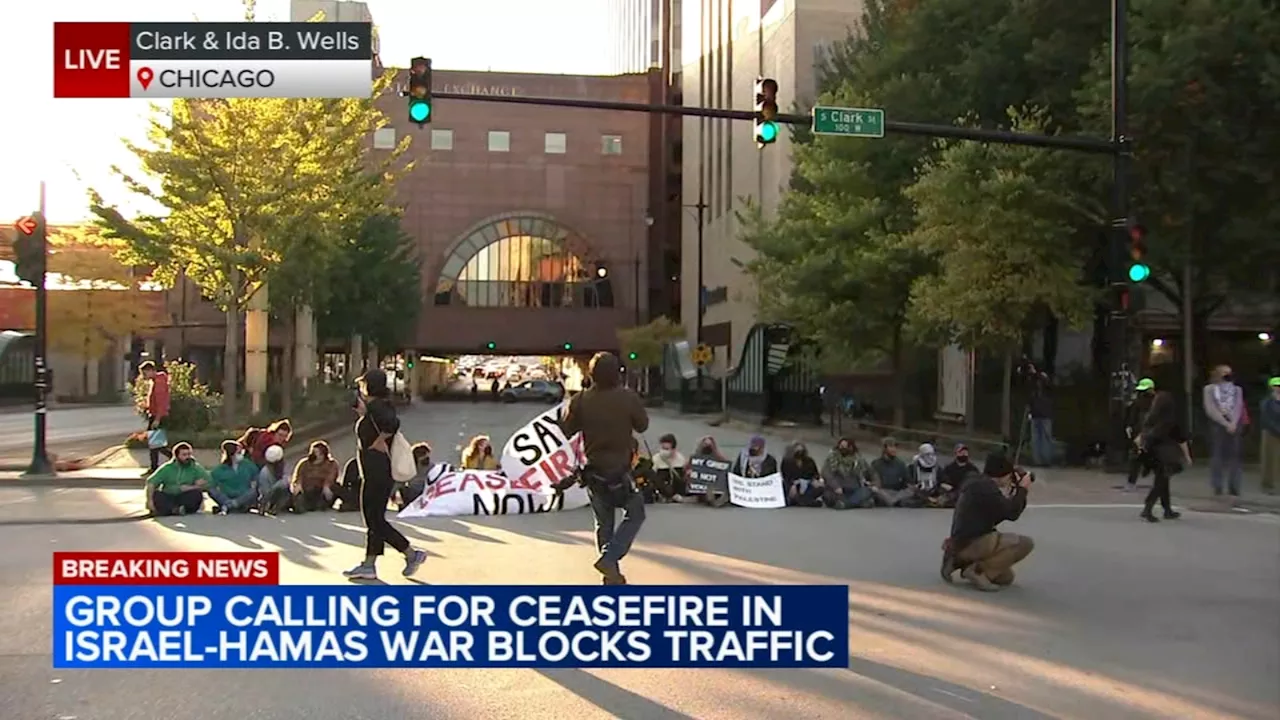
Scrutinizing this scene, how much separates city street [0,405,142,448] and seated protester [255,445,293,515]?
11710mm

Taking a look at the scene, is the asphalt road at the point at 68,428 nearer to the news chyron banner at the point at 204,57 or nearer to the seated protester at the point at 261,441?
the seated protester at the point at 261,441

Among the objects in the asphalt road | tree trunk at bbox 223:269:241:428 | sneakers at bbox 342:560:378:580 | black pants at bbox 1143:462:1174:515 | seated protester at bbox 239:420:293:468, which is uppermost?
tree trunk at bbox 223:269:241:428

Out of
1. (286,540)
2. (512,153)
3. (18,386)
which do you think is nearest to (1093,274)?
(286,540)

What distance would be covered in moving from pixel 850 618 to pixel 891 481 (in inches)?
301

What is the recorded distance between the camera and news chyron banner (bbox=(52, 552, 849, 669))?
21.0 feet

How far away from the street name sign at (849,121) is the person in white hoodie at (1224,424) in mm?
5802

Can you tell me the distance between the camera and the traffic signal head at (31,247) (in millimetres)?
18000

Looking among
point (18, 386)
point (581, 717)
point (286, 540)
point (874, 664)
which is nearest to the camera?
point (581, 717)

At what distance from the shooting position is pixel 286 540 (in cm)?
1122

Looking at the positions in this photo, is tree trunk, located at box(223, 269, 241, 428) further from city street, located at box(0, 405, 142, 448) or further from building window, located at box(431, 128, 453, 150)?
building window, located at box(431, 128, 453, 150)

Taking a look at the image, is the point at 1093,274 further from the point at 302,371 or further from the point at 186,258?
the point at 302,371

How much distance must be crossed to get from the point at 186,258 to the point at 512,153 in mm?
56853

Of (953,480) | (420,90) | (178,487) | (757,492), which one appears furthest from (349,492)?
(953,480)

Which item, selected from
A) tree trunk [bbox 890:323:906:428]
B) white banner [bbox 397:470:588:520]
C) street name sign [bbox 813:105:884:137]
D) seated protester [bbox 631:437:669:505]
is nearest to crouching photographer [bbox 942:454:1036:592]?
white banner [bbox 397:470:588:520]
